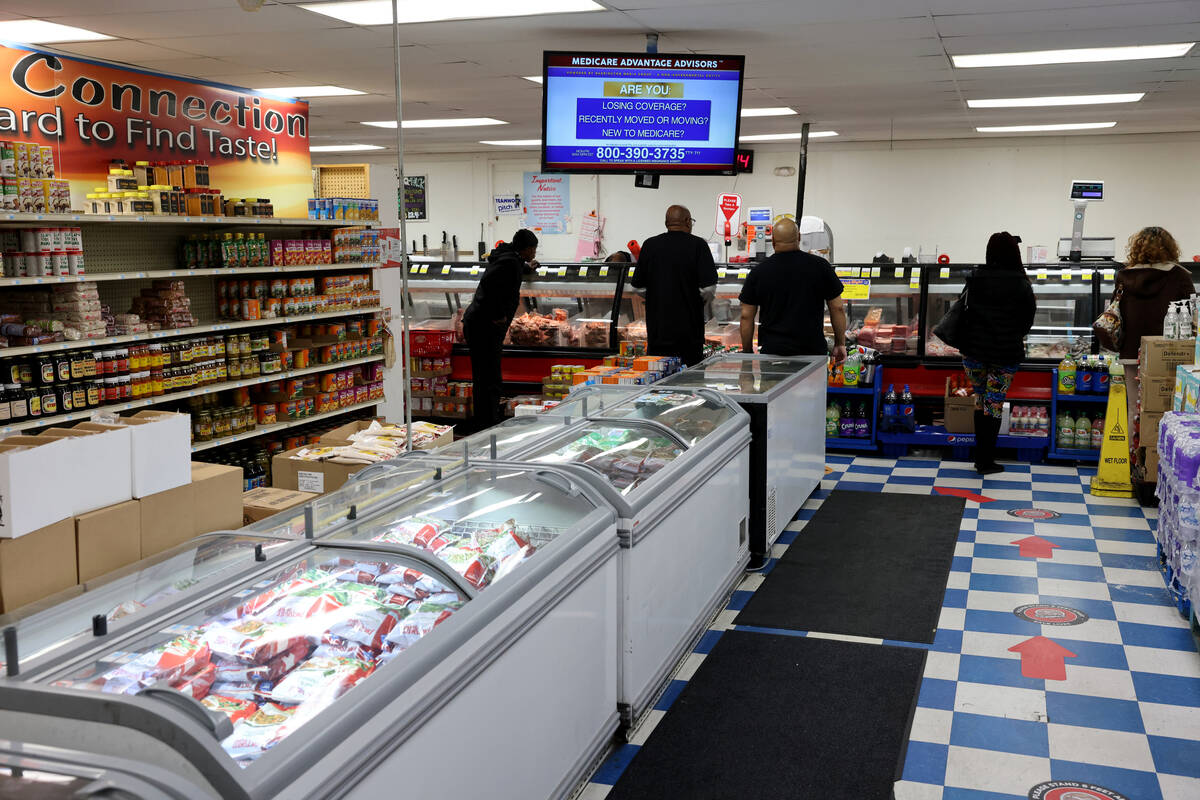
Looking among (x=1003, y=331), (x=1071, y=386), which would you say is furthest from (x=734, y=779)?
(x=1071, y=386)

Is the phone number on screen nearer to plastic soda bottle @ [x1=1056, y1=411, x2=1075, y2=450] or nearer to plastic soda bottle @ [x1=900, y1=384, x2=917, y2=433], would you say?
plastic soda bottle @ [x1=900, y1=384, x2=917, y2=433]

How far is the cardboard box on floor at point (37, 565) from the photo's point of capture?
3479 mm

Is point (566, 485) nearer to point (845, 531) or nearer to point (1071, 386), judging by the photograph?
point (845, 531)

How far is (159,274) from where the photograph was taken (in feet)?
17.9

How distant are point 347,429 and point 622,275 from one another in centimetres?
350

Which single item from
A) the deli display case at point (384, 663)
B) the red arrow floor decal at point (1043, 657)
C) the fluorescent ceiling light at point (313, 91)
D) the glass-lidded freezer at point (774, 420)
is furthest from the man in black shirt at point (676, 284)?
the deli display case at point (384, 663)

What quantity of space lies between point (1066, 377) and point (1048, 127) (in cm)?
511

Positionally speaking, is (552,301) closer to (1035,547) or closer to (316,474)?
(316,474)

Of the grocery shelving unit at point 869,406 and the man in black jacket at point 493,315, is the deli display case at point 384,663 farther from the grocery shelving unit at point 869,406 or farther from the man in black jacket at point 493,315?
the grocery shelving unit at point 869,406

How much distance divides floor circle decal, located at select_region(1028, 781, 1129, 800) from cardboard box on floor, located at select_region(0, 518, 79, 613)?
11.0 ft

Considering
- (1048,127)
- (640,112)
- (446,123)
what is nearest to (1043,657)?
(640,112)

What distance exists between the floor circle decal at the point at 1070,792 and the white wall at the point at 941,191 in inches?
423

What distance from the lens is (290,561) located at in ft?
8.39

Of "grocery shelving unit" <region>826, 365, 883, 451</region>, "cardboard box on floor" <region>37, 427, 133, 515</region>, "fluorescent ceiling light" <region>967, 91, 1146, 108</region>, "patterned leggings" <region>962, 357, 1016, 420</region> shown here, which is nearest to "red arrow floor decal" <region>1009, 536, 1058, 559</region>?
"patterned leggings" <region>962, 357, 1016, 420</region>
